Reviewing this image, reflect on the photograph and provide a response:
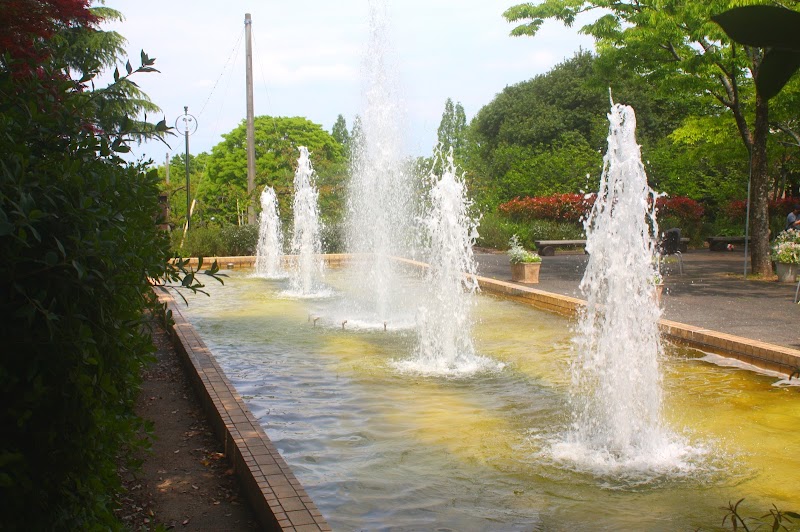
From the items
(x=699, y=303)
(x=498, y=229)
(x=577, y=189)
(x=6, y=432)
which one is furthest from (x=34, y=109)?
(x=577, y=189)

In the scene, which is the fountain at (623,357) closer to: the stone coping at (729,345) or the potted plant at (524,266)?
the stone coping at (729,345)

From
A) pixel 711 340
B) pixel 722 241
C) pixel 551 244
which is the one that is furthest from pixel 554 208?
pixel 711 340

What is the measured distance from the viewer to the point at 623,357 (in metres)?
6.57

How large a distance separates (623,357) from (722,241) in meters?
20.0

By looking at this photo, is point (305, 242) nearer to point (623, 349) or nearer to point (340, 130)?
point (623, 349)

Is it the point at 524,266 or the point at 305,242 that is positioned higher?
the point at 305,242

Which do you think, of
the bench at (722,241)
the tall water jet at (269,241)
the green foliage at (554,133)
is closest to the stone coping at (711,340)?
the tall water jet at (269,241)

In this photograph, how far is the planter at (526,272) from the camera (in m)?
15.6

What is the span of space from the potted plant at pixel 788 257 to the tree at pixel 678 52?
756mm

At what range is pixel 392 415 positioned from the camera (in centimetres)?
668

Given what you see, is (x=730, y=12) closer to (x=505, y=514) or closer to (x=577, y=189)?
(x=505, y=514)

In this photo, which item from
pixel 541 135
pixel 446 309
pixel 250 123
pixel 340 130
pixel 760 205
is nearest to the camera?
pixel 446 309

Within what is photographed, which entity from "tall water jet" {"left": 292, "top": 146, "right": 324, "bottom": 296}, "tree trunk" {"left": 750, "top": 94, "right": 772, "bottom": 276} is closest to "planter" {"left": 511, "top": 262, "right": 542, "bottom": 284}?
"tall water jet" {"left": 292, "top": 146, "right": 324, "bottom": 296}

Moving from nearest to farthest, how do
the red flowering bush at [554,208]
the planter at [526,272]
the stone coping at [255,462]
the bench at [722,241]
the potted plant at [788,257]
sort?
the stone coping at [255,462] < the potted plant at [788,257] < the planter at [526,272] < the bench at [722,241] < the red flowering bush at [554,208]
